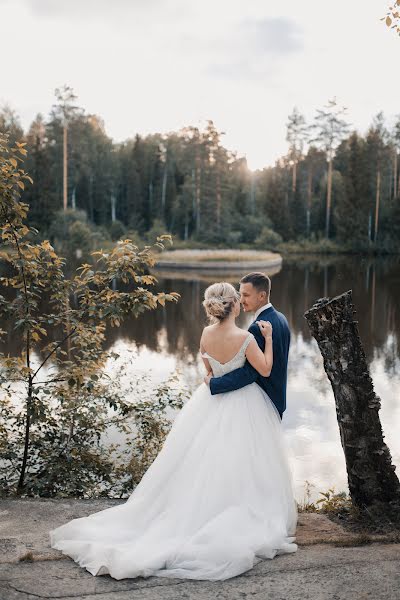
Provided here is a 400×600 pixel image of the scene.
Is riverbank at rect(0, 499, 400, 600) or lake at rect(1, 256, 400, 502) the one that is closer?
riverbank at rect(0, 499, 400, 600)

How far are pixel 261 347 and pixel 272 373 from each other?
0.64 feet

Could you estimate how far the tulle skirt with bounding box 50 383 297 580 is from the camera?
351 centimetres

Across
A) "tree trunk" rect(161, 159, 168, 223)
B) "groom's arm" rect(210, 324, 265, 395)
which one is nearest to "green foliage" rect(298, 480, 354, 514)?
"groom's arm" rect(210, 324, 265, 395)

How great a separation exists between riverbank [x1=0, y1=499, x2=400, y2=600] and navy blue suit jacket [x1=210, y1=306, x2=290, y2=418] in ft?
3.11

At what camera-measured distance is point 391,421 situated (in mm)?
9797

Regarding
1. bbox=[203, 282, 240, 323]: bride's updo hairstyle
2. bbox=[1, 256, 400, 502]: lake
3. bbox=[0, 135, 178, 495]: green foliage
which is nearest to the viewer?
bbox=[203, 282, 240, 323]: bride's updo hairstyle

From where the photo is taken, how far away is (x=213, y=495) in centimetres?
384

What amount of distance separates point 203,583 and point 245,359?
136 centimetres

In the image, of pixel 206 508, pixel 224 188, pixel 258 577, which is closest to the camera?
pixel 258 577

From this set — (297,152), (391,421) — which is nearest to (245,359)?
(391,421)

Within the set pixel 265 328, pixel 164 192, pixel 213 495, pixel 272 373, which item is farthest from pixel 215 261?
pixel 213 495

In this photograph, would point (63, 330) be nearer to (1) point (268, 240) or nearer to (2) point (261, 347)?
(2) point (261, 347)

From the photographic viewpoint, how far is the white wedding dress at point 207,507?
3508mm

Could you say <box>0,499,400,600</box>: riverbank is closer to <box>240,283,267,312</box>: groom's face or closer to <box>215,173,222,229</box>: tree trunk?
<box>240,283,267,312</box>: groom's face
